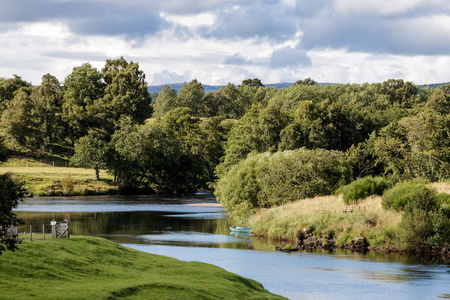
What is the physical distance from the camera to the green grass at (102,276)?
22641 mm

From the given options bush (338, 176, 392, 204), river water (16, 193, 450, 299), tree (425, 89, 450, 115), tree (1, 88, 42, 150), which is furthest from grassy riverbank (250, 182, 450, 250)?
tree (1, 88, 42, 150)

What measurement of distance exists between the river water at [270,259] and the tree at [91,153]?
4698cm

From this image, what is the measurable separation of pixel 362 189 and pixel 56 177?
8206 cm

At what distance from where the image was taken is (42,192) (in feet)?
389

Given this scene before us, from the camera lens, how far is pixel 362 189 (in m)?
66.4

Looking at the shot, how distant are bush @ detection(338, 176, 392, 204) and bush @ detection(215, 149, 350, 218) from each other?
5.21 m

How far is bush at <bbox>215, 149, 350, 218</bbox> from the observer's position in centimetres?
7394

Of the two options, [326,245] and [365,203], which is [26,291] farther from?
[365,203]

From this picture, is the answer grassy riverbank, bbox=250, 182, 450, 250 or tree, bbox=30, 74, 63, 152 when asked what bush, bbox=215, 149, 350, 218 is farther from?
tree, bbox=30, 74, 63, 152

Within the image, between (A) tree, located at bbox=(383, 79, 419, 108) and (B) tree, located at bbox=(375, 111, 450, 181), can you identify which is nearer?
(B) tree, located at bbox=(375, 111, 450, 181)

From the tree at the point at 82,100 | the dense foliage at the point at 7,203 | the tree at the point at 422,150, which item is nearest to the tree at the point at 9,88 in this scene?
the tree at the point at 82,100

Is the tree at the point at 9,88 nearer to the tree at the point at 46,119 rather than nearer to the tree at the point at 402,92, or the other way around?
the tree at the point at 46,119

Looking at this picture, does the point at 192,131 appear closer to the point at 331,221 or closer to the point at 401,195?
the point at 331,221

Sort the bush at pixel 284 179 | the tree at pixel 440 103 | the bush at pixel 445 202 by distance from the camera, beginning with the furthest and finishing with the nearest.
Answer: the tree at pixel 440 103
the bush at pixel 284 179
the bush at pixel 445 202
